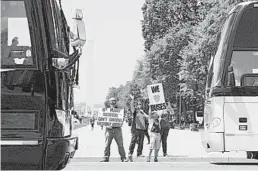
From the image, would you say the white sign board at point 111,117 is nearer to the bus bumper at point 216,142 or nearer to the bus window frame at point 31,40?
the bus bumper at point 216,142

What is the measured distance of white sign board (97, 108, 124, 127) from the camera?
61.9 ft

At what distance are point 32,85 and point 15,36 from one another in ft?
1.80

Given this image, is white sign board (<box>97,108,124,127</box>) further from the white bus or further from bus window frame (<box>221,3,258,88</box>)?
bus window frame (<box>221,3,258,88</box>)

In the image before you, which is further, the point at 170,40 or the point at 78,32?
the point at 170,40

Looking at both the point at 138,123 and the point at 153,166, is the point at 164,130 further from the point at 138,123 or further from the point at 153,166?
the point at 153,166

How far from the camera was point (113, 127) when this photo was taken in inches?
736

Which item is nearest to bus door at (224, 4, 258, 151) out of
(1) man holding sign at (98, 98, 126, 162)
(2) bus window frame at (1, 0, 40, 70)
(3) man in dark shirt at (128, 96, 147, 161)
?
(2) bus window frame at (1, 0, 40, 70)

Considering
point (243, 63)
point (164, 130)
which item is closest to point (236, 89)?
point (243, 63)

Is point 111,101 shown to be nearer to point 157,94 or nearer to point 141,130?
point 141,130

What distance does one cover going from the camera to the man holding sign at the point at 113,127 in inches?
728

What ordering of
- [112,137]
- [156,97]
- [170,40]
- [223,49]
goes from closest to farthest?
[223,49], [112,137], [156,97], [170,40]

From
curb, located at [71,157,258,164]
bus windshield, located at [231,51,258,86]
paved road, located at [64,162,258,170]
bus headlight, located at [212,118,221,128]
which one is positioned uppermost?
bus windshield, located at [231,51,258,86]

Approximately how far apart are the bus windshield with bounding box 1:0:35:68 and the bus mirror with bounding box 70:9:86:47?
46cm

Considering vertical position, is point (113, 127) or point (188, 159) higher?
point (113, 127)
